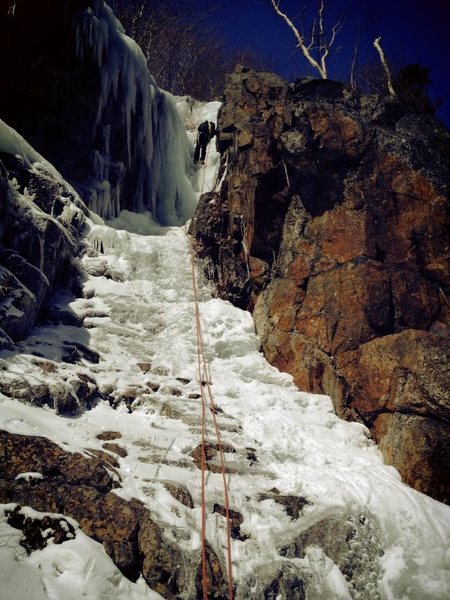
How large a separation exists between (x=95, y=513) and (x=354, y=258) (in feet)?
16.8

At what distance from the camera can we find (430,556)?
133 inches

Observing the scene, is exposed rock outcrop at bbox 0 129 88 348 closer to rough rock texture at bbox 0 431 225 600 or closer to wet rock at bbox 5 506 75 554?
rough rock texture at bbox 0 431 225 600

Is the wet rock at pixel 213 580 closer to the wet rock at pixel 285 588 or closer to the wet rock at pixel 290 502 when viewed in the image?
the wet rock at pixel 285 588

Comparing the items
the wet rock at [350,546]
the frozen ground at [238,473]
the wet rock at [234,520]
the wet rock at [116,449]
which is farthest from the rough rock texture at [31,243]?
the wet rock at [350,546]

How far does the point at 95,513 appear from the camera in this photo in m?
2.86

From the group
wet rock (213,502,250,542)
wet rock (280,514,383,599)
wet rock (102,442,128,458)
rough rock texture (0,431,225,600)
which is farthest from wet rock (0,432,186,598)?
wet rock (280,514,383,599)

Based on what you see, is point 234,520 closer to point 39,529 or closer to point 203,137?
point 39,529

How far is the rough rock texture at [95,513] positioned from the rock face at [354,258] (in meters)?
2.86

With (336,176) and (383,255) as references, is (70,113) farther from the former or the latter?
(383,255)

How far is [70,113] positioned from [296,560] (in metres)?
10.8

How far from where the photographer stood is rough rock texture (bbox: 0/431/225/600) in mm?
2676

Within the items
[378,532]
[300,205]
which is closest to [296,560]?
[378,532]

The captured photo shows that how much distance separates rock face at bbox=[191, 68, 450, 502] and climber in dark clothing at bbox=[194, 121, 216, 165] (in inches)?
208

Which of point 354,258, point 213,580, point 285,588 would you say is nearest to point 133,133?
point 354,258
